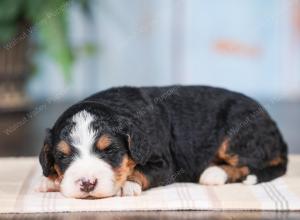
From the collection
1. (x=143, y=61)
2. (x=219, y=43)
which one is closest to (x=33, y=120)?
(x=143, y=61)

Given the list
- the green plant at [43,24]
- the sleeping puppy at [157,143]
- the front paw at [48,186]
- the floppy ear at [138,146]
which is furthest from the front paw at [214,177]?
the green plant at [43,24]

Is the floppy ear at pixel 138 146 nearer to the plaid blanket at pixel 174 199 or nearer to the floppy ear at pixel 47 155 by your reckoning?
the plaid blanket at pixel 174 199

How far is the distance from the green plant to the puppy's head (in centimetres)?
332

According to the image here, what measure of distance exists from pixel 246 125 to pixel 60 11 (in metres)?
3.17

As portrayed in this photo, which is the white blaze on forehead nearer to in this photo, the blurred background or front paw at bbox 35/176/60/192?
front paw at bbox 35/176/60/192

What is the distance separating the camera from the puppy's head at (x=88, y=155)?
338 cm

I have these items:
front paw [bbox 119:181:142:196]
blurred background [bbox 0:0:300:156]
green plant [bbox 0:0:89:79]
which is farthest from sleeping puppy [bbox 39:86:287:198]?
blurred background [bbox 0:0:300:156]

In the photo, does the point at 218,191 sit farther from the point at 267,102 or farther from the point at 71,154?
the point at 267,102

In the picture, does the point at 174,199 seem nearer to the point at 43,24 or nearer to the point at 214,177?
the point at 214,177

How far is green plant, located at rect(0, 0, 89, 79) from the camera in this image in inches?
269

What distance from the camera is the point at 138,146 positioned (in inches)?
142

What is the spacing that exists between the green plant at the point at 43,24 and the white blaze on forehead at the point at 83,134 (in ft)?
11.1

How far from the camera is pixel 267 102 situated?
29.8 feet

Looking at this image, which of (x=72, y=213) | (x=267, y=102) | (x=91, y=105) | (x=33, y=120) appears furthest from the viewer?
(x=267, y=102)
